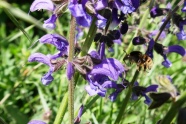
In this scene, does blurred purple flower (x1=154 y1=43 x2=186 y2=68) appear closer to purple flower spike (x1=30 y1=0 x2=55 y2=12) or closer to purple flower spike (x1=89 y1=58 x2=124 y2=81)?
purple flower spike (x1=89 y1=58 x2=124 y2=81)

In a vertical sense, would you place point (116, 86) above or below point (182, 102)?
below

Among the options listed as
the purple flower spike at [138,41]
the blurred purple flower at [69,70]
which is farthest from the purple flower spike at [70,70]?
the purple flower spike at [138,41]

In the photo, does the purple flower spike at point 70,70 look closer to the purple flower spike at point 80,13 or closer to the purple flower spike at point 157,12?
the purple flower spike at point 80,13

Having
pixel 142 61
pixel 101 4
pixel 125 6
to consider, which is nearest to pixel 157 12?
pixel 142 61

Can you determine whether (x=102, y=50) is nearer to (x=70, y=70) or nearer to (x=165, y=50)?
(x=70, y=70)

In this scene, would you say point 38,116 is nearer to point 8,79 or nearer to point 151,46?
point 8,79

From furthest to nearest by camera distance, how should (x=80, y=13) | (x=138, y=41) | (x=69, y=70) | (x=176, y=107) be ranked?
(x=138, y=41)
(x=69, y=70)
(x=80, y=13)
(x=176, y=107)

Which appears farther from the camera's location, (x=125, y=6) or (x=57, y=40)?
(x=57, y=40)

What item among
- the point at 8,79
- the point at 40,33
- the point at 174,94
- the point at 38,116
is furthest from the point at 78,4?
the point at 40,33
